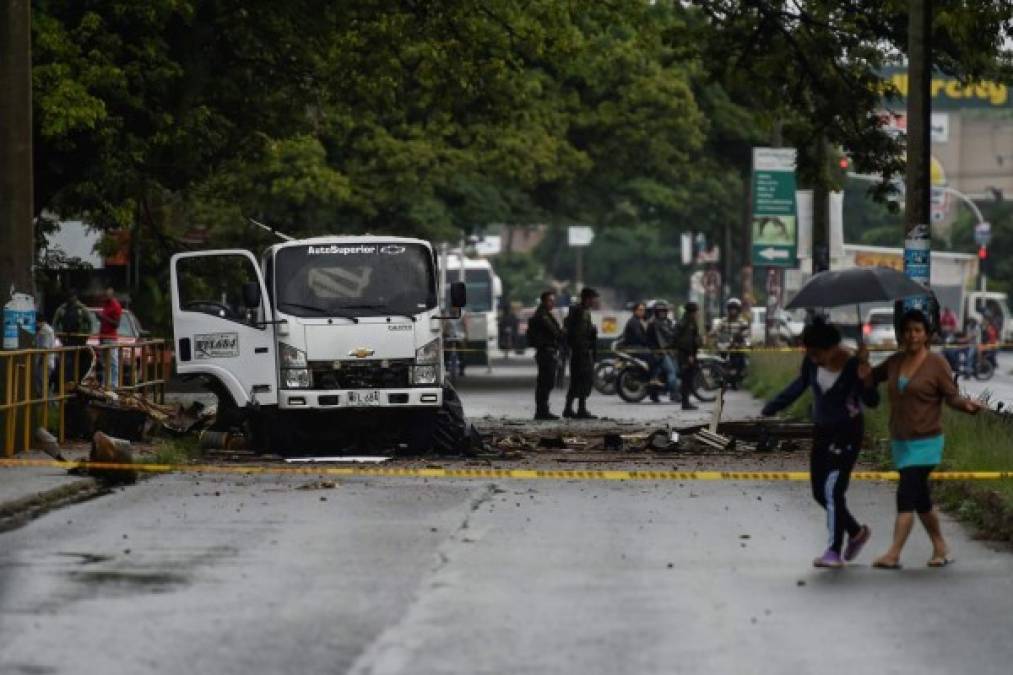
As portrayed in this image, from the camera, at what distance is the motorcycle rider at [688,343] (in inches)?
1474

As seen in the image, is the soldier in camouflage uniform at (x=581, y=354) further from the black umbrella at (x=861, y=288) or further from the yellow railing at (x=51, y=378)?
the black umbrella at (x=861, y=288)

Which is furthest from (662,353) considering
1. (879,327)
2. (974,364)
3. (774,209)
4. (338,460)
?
(879,327)

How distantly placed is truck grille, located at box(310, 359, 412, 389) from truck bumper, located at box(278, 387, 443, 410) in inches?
4.0

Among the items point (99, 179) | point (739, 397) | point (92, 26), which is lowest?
point (739, 397)

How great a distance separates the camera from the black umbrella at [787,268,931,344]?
81.1 feet

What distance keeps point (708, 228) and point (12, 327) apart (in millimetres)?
44958

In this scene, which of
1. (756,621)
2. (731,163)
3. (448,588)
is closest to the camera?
(756,621)

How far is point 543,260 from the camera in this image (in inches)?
5231

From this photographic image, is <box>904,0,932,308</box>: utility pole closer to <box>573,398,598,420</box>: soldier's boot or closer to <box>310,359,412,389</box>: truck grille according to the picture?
<box>310,359,412,389</box>: truck grille

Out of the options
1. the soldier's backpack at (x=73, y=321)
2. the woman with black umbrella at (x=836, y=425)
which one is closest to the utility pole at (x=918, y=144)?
the woman with black umbrella at (x=836, y=425)

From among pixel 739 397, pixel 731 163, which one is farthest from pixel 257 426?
pixel 731 163

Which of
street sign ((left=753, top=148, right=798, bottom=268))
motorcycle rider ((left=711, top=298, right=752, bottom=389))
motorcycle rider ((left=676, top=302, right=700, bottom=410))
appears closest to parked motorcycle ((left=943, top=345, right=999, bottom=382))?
motorcycle rider ((left=711, top=298, right=752, bottom=389))

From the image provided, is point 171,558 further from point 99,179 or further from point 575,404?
point 575,404

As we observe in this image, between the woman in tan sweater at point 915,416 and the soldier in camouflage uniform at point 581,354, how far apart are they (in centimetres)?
1921
